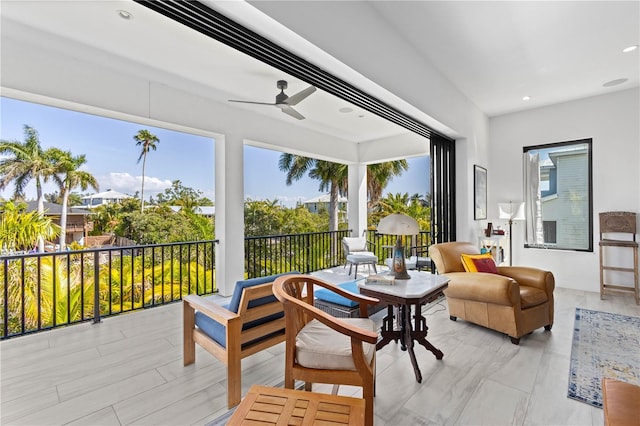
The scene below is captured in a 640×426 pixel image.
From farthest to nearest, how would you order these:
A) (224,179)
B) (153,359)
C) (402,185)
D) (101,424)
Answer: (402,185) < (224,179) < (153,359) < (101,424)

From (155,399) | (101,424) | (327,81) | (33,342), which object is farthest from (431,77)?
(33,342)

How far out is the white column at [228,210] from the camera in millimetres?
4121

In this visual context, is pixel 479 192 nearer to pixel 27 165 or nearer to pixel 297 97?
pixel 297 97

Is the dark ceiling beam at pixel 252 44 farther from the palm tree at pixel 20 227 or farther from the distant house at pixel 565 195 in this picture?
the distant house at pixel 565 195

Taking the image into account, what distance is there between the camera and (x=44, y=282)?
10.5ft

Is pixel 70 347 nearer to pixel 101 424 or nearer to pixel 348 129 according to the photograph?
pixel 101 424

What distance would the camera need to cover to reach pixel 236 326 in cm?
178

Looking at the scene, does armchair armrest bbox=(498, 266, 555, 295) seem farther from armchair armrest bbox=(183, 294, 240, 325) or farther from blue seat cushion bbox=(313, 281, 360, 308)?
armchair armrest bbox=(183, 294, 240, 325)

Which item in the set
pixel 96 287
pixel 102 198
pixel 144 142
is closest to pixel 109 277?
pixel 96 287

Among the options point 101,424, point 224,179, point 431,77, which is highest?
point 431,77

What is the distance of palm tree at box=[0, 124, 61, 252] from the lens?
10.3 feet

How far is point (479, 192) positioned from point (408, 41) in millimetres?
2807

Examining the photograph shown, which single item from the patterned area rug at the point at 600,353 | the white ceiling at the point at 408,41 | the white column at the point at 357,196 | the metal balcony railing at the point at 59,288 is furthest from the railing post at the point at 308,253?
the patterned area rug at the point at 600,353

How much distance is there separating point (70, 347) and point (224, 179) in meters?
2.48
